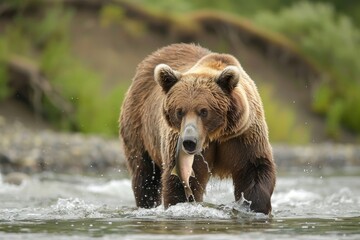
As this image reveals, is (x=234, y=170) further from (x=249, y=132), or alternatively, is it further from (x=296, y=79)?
(x=296, y=79)

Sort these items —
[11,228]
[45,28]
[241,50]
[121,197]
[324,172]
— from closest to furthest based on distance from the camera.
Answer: [11,228] → [121,197] → [324,172] → [45,28] → [241,50]

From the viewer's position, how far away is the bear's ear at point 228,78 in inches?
302

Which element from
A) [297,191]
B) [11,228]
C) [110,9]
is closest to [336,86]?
[110,9]

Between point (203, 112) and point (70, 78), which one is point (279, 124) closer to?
point (70, 78)

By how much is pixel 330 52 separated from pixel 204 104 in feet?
80.2

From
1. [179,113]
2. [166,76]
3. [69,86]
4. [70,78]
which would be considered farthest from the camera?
[70,78]

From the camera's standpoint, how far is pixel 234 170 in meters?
8.30

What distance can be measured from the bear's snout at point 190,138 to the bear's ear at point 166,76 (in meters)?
0.57

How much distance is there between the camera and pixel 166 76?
784 centimetres

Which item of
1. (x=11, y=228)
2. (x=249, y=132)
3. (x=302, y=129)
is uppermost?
(x=302, y=129)

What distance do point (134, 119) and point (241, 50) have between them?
21.7 meters

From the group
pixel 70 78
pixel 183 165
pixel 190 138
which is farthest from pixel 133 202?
pixel 70 78

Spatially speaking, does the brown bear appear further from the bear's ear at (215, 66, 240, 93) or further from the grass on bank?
the grass on bank

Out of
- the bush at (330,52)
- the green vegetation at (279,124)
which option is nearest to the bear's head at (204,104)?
the green vegetation at (279,124)
